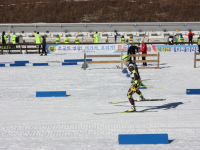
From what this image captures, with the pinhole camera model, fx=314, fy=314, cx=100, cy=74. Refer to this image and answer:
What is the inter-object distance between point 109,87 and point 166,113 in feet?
15.0

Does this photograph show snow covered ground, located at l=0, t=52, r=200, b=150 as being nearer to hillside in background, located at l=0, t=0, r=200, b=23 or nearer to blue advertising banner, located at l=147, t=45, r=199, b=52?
blue advertising banner, located at l=147, t=45, r=199, b=52

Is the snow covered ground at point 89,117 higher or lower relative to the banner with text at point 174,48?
lower

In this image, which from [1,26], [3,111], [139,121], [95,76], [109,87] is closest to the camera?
[139,121]

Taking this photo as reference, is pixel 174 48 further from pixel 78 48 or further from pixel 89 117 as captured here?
pixel 89 117

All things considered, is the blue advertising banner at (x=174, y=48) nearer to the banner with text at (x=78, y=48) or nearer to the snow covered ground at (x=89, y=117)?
the banner with text at (x=78, y=48)

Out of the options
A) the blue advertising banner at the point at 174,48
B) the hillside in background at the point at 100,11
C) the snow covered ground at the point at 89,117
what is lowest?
the snow covered ground at the point at 89,117

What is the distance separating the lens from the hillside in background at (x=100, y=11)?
61000mm

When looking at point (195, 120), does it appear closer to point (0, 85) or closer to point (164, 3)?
point (0, 85)

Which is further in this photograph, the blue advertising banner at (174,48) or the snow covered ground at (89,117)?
the blue advertising banner at (174,48)

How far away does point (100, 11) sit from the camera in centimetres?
6244

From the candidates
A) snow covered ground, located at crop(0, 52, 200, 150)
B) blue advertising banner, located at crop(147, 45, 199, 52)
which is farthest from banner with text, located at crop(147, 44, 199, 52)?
snow covered ground, located at crop(0, 52, 200, 150)

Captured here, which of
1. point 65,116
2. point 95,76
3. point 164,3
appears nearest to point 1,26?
point 164,3

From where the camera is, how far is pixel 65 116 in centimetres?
802

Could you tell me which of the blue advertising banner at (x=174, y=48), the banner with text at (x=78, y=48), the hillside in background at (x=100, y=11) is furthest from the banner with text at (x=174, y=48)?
the hillside in background at (x=100, y=11)
